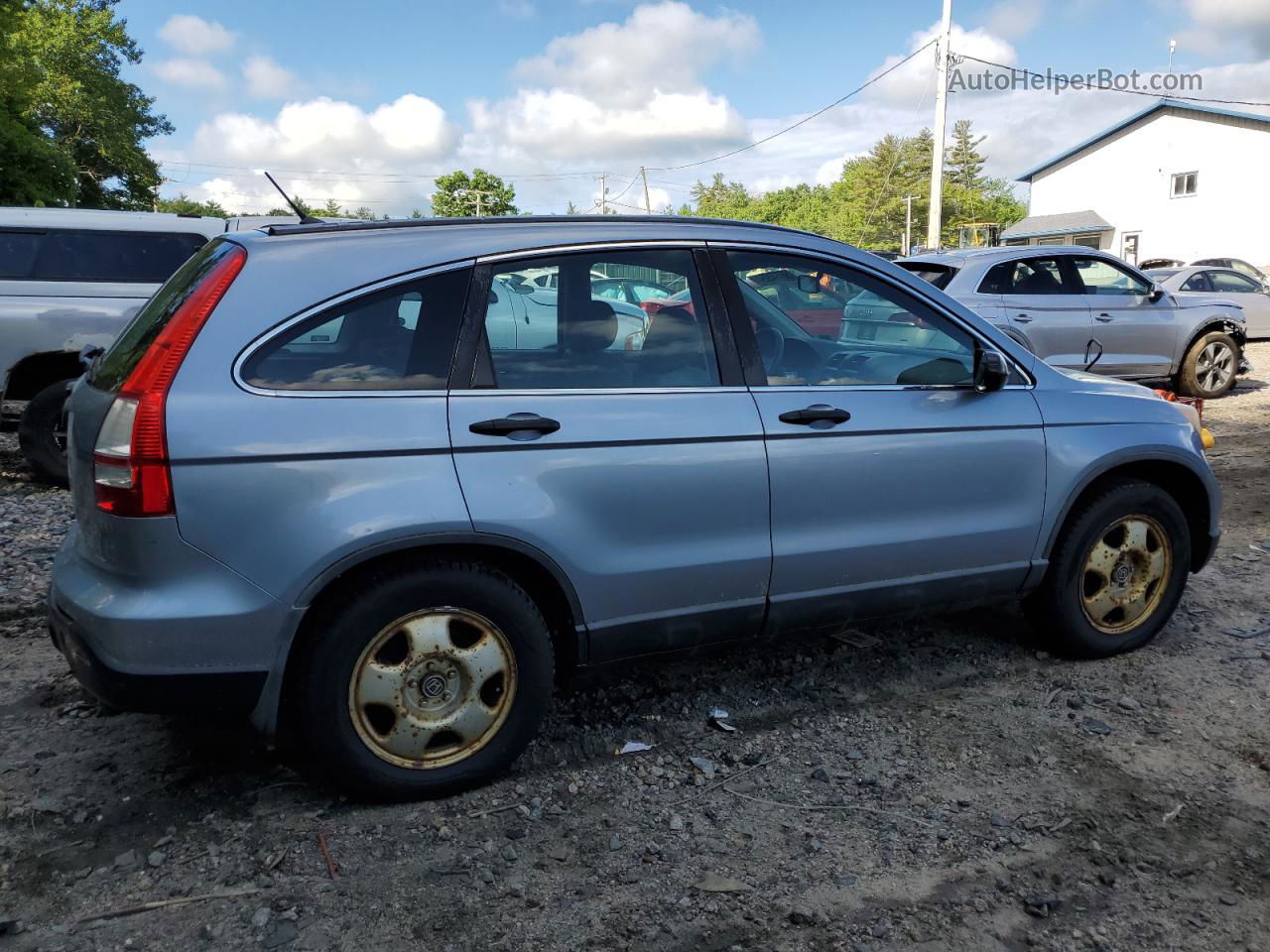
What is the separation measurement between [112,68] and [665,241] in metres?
54.0

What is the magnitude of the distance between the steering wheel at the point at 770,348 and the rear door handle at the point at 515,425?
2.76ft

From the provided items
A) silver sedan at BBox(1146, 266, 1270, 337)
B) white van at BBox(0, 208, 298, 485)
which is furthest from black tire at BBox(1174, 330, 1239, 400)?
white van at BBox(0, 208, 298, 485)

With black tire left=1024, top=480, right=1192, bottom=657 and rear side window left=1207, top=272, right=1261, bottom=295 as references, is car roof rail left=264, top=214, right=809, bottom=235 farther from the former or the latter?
rear side window left=1207, top=272, right=1261, bottom=295

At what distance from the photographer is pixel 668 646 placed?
3381mm

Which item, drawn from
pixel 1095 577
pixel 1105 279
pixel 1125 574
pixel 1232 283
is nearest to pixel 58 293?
pixel 1095 577

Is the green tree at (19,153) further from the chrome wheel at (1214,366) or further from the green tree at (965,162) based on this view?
the green tree at (965,162)

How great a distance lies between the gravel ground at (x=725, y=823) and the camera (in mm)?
2580

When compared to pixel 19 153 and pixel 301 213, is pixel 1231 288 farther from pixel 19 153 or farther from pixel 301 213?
pixel 19 153

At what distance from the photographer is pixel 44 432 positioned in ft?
24.5

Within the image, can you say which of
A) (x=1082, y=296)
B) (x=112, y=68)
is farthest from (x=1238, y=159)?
(x=112, y=68)

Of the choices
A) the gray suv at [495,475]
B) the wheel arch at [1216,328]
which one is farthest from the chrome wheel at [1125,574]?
the wheel arch at [1216,328]

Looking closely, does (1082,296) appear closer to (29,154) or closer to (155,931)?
(155,931)

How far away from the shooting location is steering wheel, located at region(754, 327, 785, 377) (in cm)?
349

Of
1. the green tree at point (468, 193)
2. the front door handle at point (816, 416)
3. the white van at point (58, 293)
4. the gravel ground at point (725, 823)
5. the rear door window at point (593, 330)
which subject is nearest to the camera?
the gravel ground at point (725, 823)
